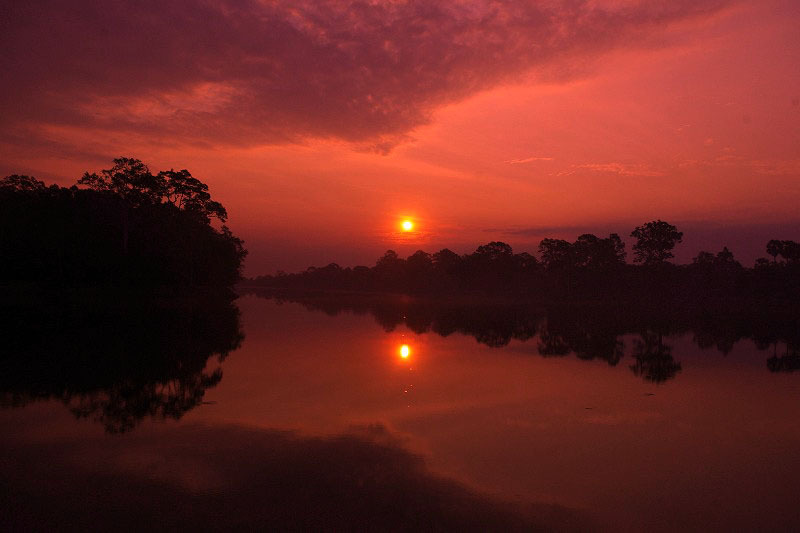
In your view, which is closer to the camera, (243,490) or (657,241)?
(243,490)

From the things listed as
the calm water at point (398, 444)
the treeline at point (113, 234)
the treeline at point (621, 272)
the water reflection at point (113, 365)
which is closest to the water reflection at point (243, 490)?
the calm water at point (398, 444)

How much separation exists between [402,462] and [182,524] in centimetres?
387

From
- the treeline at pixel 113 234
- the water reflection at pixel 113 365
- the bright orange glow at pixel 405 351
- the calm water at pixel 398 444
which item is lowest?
the bright orange glow at pixel 405 351

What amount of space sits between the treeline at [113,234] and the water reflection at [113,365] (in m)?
31.2

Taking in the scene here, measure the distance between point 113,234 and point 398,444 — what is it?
67216 mm

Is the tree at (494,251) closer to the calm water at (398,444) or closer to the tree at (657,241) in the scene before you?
the tree at (657,241)

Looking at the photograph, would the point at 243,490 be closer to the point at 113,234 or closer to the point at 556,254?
the point at 113,234

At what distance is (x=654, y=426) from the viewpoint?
39.0 feet

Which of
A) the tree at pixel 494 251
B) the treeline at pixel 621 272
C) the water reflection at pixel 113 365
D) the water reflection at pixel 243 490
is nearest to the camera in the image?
the water reflection at pixel 243 490

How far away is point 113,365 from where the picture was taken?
1755 centimetres

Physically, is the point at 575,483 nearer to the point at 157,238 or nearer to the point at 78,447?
the point at 78,447

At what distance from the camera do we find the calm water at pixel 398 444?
23.8ft

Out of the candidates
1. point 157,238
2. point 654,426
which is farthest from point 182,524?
point 157,238

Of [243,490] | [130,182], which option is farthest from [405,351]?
[130,182]
